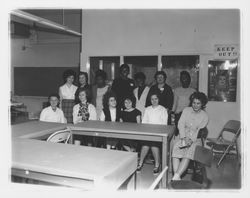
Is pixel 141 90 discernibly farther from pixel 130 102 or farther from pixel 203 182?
pixel 203 182

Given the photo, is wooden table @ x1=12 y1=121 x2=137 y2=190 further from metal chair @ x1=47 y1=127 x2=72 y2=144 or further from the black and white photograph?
metal chair @ x1=47 y1=127 x2=72 y2=144

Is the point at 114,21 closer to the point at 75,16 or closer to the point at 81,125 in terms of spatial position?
the point at 75,16

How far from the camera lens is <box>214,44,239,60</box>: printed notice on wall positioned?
4.93 metres

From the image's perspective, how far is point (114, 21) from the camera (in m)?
5.61

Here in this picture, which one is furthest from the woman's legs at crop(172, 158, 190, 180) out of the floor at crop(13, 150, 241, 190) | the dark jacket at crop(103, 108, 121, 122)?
the dark jacket at crop(103, 108, 121, 122)

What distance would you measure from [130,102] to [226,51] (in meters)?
2.39

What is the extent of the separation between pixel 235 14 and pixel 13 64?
624 centimetres

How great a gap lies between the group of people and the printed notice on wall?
1.13 metres

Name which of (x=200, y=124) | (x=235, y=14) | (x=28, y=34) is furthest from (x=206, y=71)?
(x=28, y=34)

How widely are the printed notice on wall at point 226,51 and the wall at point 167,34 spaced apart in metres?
0.08

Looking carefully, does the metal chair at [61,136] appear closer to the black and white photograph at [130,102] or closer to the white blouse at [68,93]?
the black and white photograph at [130,102]

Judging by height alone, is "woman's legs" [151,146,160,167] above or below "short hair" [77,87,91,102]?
below

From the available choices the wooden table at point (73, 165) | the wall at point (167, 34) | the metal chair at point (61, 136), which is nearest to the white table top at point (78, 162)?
the wooden table at point (73, 165)
